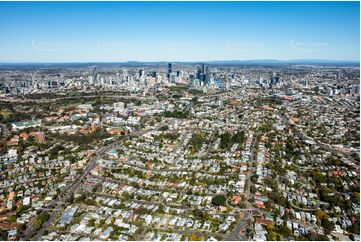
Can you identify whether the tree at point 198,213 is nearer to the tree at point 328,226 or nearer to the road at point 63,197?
the tree at point 328,226

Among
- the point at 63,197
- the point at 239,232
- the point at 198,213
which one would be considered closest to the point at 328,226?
the point at 239,232

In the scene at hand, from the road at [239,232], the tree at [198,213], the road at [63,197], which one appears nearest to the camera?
the road at [239,232]

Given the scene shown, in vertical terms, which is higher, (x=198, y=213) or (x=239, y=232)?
(x=198, y=213)

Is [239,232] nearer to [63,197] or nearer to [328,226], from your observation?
[328,226]

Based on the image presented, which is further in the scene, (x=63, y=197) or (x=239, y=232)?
(x=63, y=197)

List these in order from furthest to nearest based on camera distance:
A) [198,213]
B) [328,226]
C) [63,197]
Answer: [63,197] < [198,213] < [328,226]

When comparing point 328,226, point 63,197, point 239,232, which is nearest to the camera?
point 239,232

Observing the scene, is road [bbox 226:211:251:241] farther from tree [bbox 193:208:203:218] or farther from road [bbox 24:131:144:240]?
road [bbox 24:131:144:240]

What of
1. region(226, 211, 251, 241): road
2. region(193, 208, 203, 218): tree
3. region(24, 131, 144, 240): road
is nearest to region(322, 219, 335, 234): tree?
region(226, 211, 251, 241): road

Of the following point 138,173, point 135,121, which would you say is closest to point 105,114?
point 135,121

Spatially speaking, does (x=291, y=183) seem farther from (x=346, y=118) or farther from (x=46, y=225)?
(x=346, y=118)

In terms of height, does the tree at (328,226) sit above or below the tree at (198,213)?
below

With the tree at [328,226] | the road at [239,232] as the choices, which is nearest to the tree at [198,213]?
the road at [239,232]

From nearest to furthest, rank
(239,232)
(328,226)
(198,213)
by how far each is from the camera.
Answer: (239,232) < (328,226) < (198,213)
